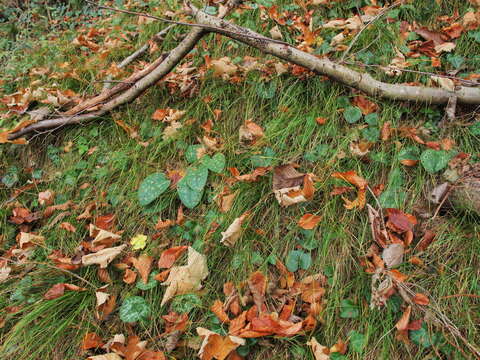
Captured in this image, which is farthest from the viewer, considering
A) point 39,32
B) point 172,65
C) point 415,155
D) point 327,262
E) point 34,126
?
point 39,32

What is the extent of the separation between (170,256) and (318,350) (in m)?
0.81

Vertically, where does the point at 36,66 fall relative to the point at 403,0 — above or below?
below

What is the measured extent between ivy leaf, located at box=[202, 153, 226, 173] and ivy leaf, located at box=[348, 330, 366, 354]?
1.04 metres

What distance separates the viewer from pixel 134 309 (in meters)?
1.54

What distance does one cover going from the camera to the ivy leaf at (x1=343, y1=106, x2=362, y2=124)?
1897mm

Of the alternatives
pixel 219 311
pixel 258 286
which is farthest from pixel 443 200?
pixel 219 311

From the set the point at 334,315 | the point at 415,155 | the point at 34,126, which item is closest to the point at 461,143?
the point at 415,155

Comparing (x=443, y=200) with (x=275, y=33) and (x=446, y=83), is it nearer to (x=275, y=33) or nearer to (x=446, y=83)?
(x=446, y=83)

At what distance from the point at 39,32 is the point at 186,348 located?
4.25 m

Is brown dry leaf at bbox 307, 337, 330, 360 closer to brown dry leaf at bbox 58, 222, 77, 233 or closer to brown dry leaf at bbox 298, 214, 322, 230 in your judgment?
brown dry leaf at bbox 298, 214, 322, 230

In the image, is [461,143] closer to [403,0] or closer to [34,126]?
[403,0]

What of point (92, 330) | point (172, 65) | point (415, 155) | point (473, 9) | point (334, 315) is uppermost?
point (473, 9)

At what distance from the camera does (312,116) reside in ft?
6.52

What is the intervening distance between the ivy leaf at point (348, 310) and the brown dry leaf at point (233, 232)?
57cm
